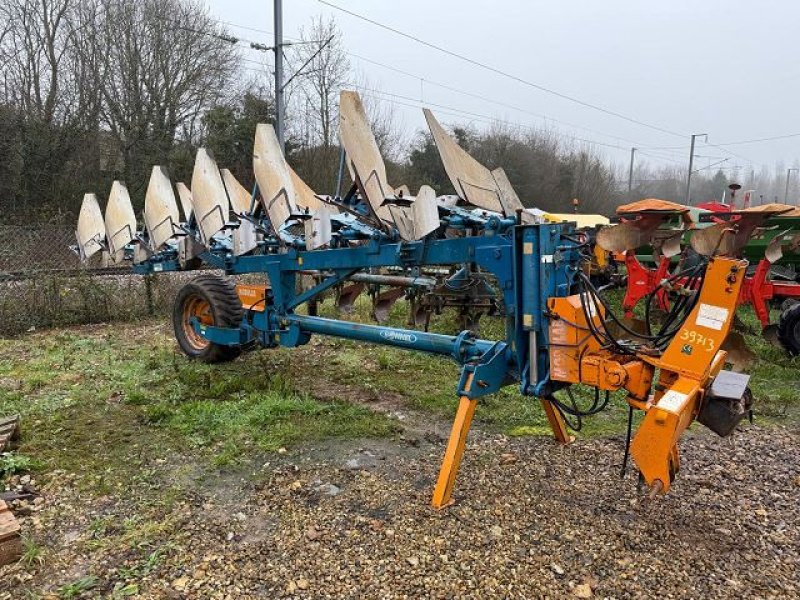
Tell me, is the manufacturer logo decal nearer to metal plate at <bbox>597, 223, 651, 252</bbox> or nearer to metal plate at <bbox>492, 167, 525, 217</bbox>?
metal plate at <bbox>492, 167, 525, 217</bbox>

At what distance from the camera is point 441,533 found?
3.37m

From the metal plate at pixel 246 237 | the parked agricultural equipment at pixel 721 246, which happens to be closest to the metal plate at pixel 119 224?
the metal plate at pixel 246 237

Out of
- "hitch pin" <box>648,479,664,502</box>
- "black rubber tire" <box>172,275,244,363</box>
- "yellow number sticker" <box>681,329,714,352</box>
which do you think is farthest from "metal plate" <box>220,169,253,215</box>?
"hitch pin" <box>648,479,664,502</box>

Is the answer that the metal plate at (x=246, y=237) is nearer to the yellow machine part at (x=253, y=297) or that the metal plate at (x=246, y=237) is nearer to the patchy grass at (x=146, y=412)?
the yellow machine part at (x=253, y=297)

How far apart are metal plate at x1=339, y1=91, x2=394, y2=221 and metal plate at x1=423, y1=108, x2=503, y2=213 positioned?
74 centimetres

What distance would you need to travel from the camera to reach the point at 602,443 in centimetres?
472

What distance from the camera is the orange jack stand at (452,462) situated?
3633 millimetres

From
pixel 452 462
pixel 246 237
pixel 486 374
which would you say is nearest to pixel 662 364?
pixel 486 374

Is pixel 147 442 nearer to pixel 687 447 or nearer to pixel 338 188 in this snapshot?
Answer: pixel 338 188

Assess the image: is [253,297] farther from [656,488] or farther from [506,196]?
[656,488]

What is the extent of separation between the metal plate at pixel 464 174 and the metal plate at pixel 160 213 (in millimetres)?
4157

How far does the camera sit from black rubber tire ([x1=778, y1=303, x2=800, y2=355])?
25.6 feet

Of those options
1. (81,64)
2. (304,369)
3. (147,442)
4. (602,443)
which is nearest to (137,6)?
(81,64)

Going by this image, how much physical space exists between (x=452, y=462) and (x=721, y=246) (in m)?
1.92
